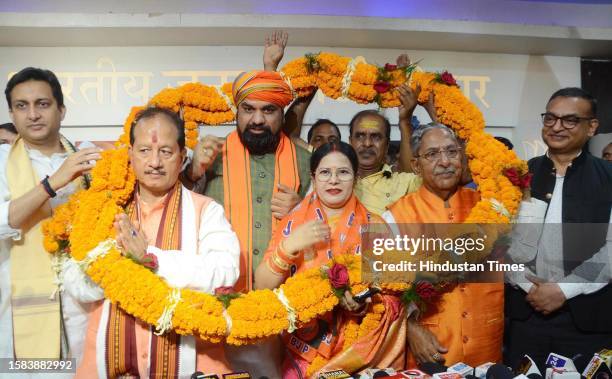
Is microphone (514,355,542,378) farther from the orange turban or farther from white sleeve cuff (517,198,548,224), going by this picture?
the orange turban

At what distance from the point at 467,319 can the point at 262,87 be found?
1.95m

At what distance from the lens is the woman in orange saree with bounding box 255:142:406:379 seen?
114 inches

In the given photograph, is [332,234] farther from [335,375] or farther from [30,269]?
[30,269]

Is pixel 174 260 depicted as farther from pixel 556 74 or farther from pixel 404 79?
pixel 556 74

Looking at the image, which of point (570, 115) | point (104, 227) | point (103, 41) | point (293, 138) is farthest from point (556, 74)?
point (104, 227)

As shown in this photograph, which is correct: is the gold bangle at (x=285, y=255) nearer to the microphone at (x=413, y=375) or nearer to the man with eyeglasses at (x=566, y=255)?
the microphone at (x=413, y=375)

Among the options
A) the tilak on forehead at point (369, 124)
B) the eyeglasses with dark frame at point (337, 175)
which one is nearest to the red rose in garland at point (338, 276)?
the eyeglasses with dark frame at point (337, 175)

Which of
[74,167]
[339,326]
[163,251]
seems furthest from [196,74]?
[339,326]

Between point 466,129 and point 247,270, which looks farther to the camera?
point 466,129

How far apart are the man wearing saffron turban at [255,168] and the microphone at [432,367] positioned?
1.12 metres

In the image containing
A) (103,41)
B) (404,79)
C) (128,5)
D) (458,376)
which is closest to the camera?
(458,376)

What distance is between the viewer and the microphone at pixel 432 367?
2.84m

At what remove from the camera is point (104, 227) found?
9.14ft

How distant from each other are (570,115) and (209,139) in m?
2.39
